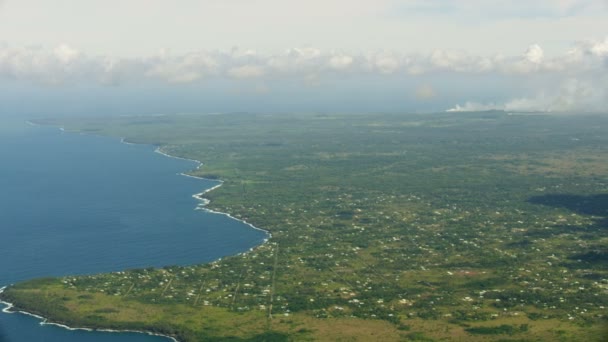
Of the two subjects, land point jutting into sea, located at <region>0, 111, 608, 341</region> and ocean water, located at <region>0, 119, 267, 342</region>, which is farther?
ocean water, located at <region>0, 119, 267, 342</region>

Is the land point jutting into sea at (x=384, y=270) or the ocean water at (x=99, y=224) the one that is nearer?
the land point jutting into sea at (x=384, y=270)

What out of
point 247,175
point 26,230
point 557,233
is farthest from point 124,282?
point 247,175

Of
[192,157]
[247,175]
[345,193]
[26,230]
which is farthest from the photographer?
[192,157]

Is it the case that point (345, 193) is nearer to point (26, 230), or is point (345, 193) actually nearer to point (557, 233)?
point (557, 233)

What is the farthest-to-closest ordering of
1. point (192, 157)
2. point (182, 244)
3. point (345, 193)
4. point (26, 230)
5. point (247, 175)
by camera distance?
1. point (192, 157)
2. point (247, 175)
3. point (345, 193)
4. point (26, 230)
5. point (182, 244)
